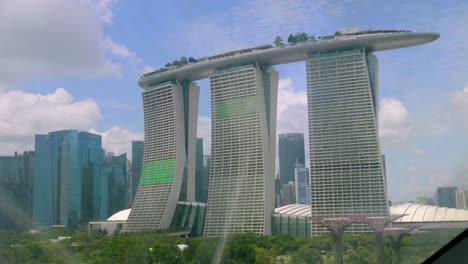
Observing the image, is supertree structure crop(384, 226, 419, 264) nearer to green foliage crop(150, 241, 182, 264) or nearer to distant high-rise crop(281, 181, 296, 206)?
green foliage crop(150, 241, 182, 264)

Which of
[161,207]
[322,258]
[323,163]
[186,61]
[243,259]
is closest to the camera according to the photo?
[322,258]

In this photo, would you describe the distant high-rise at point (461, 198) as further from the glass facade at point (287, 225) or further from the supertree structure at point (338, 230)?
the glass facade at point (287, 225)

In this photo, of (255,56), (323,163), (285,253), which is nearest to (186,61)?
(255,56)

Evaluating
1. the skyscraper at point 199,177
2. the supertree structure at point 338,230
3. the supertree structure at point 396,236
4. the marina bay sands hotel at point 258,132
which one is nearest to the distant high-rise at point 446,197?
the supertree structure at point 396,236

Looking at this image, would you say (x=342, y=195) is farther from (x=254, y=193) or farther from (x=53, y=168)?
(x=53, y=168)

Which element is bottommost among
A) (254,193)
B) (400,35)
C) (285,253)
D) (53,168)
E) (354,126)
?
(285,253)
